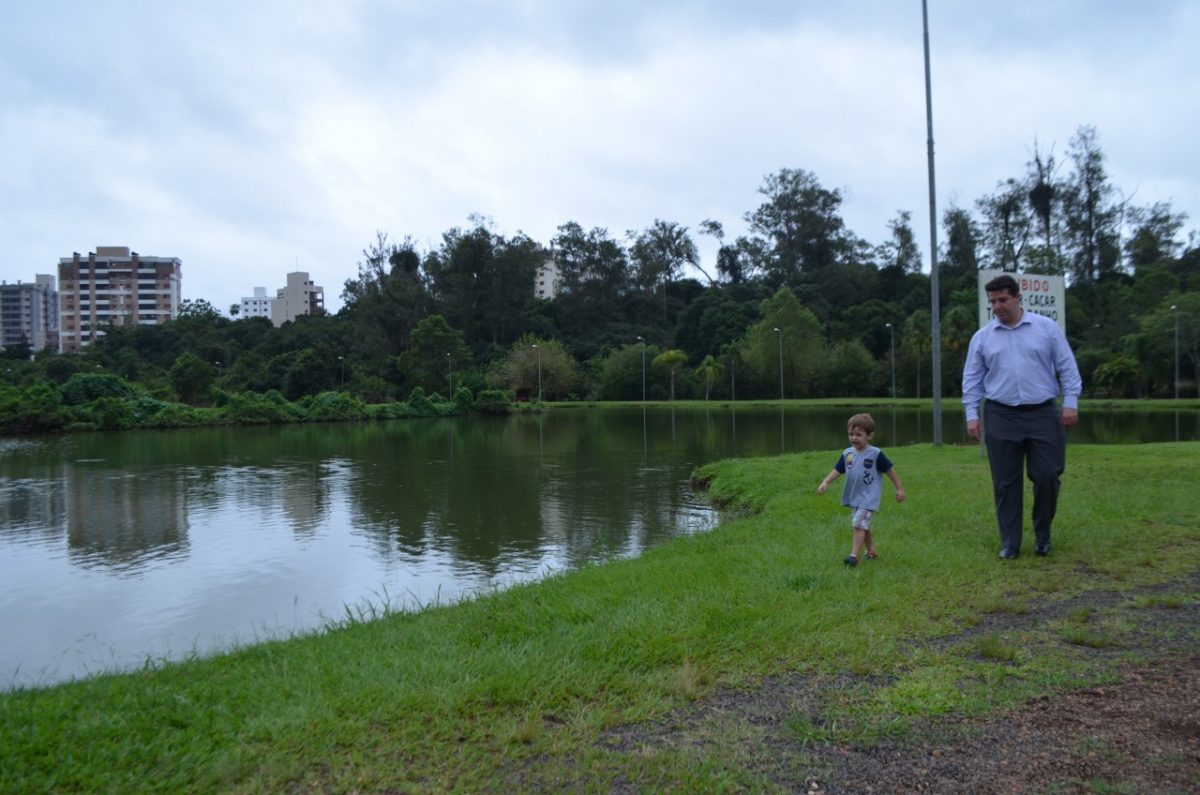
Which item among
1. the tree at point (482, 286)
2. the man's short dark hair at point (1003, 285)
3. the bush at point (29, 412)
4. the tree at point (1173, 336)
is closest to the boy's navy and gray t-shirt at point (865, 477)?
the man's short dark hair at point (1003, 285)

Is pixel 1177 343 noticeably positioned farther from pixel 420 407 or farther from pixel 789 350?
pixel 420 407

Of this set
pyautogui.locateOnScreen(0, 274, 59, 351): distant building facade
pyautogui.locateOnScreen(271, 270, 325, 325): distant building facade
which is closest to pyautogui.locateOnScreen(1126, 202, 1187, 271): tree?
pyautogui.locateOnScreen(271, 270, 325, 325): distant building facade

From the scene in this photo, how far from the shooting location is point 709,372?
67.2 metres

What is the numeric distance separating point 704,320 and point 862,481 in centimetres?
7319

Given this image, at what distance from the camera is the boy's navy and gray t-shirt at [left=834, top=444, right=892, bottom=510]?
217 inches

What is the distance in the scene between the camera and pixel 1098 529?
617 centimetres

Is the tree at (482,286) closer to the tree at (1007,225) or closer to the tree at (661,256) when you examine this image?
the tree at (661,256)

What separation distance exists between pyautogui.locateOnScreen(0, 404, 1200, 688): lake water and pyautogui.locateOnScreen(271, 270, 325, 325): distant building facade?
117 meters

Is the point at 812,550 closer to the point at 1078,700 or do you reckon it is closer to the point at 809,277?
the point at 1078,700

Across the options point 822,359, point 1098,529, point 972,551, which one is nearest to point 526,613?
point 972,551

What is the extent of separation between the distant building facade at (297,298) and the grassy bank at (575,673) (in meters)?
137

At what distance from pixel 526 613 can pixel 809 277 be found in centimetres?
8714

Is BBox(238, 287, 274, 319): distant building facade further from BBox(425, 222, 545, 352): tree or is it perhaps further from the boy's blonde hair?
the boy's blonde hair

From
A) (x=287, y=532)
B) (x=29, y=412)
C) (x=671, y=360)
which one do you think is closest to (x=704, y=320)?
(x=671, y=360)
